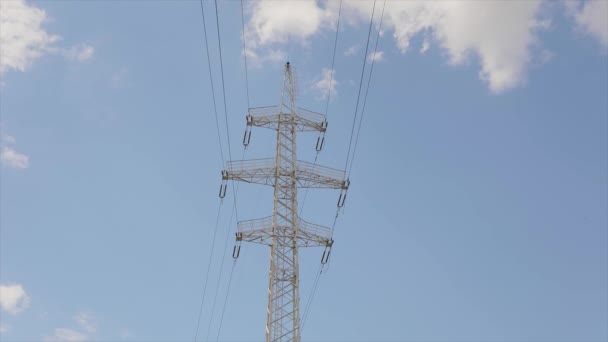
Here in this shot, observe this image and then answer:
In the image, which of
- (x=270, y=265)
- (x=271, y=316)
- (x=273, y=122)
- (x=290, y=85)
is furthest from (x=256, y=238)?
(x=290, y=85)

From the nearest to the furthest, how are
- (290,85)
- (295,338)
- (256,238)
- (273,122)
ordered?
(295,338) → (256,238) → (273,122) → (290,85)

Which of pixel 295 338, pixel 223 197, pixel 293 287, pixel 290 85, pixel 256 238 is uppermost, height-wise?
pixel 290 85

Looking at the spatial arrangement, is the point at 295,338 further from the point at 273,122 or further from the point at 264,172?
the point at 273,122

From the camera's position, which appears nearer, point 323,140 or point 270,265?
point 270,265

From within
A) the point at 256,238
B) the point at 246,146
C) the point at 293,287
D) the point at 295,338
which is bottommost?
the point at 295,338

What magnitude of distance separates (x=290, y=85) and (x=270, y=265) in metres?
17.3

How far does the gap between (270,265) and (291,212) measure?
4.13m

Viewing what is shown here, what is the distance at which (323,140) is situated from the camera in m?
59.0

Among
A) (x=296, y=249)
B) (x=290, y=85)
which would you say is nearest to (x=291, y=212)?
(x=296, y=249)

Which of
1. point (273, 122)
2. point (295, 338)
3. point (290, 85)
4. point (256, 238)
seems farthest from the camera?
point (290, 85)

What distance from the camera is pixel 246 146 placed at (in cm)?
5888

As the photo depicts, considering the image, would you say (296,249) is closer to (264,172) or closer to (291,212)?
(291,212)

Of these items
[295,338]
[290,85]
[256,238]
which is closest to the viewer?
[295,338]

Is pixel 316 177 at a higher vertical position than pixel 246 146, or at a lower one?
lower
